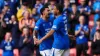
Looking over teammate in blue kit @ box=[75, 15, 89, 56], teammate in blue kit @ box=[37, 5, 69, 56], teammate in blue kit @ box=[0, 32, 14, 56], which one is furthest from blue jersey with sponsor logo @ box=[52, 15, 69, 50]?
teammate in blue kit @ box=[0, 32, 14, 56]

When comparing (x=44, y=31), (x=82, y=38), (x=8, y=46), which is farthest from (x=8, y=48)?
(x=44, y=31)

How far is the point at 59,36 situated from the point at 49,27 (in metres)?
0.59

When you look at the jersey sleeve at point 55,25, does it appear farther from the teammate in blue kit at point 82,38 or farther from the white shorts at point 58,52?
the teammate in blue kit at point 82,38

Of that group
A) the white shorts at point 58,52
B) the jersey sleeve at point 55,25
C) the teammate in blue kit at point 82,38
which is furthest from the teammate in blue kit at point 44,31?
the teammate in blue kit at point 82,38

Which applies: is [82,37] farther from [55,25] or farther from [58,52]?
[55,25]

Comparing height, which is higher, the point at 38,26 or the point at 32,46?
the point at 38,26

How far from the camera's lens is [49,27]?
1417 centimetres

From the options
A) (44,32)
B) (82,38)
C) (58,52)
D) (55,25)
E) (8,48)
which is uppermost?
(55,25)

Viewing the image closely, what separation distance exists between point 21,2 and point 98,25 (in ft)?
12.2

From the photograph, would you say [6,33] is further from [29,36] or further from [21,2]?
[21,2]

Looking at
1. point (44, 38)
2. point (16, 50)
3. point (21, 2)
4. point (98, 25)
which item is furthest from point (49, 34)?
point (21, 2)

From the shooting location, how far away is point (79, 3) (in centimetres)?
Result: 1806

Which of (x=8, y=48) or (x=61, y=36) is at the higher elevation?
(x=61, y=36)

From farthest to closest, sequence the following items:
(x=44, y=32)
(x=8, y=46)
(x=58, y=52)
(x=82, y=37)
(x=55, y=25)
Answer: (x=8, y=46)
(x=82, y=37)
(x=44, y=32)
(x=58, y=52)
(x=55, y=25)
